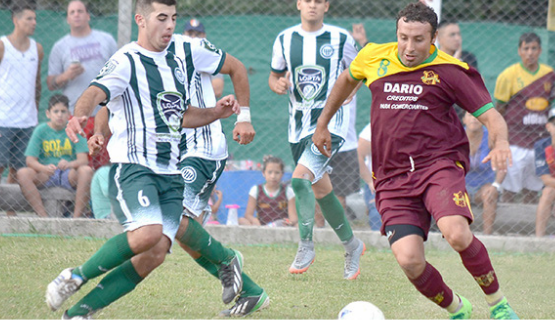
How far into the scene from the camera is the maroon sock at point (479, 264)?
409cm

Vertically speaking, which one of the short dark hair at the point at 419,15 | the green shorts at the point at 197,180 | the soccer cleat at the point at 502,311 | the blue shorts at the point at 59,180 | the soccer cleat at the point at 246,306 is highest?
the short dark hair at the point at 419,15

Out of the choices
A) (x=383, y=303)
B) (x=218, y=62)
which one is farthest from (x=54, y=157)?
(x=383, y=303)

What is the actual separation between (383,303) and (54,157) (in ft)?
13.4

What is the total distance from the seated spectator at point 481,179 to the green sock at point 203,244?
3847 millimetres

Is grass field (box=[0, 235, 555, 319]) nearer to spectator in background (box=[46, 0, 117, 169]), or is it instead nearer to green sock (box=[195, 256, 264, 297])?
green sock (box=[195, 256, 264, 297])

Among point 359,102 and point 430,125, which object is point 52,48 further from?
point 430,125

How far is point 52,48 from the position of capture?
26.7 feet

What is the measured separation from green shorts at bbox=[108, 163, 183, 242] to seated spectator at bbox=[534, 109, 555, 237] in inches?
184

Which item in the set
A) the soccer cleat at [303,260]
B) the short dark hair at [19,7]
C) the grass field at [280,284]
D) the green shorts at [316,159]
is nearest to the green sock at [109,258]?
the grass field at [280,284]

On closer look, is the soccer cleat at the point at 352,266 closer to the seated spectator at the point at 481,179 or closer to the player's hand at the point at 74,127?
the seated spectator at the point at 481,179

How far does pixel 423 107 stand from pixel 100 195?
4263mm

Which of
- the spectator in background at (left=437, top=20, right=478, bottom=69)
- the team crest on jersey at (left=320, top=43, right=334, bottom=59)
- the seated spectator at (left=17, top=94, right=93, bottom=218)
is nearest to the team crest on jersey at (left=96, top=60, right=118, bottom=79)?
the team crest on jersey at (left=320, top=43, right=334, bottom=59)

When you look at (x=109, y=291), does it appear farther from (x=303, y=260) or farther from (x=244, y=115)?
(x=303, y=260)

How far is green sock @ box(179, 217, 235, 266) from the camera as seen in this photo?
4.45m
